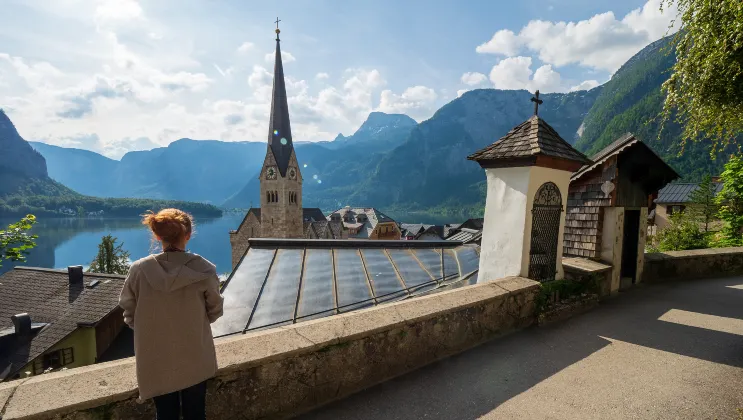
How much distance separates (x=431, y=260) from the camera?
7.31 m

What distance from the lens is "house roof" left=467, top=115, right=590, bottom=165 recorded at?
5066 millimetres

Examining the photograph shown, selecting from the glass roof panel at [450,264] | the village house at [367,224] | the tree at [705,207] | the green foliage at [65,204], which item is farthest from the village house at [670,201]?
the green foliage at [65,204]

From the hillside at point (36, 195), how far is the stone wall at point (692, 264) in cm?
17333

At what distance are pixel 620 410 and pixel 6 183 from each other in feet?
798

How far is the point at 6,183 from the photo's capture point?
6467 inches

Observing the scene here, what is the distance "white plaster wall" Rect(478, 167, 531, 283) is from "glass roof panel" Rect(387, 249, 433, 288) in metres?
1.12

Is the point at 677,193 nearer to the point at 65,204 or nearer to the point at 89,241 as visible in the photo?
the point at 89,241

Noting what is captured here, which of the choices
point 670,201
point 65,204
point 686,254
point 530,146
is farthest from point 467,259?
point 65,204

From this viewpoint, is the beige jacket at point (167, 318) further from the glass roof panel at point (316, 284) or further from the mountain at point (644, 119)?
the mountain at point (644, 119)

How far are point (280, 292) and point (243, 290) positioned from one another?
76 cm

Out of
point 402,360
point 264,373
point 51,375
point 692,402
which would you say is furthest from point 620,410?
point 51,375

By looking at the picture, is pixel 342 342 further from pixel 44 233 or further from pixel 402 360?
pixel 44 233

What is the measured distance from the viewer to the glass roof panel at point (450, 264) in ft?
21.5

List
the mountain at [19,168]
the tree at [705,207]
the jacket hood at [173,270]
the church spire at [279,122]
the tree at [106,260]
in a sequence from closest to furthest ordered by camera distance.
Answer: the jacket hood at [173,270] < the tree at [705,207] < the tree at [106,260] < the church spire at [279,122] < the mountain at [19,168]
